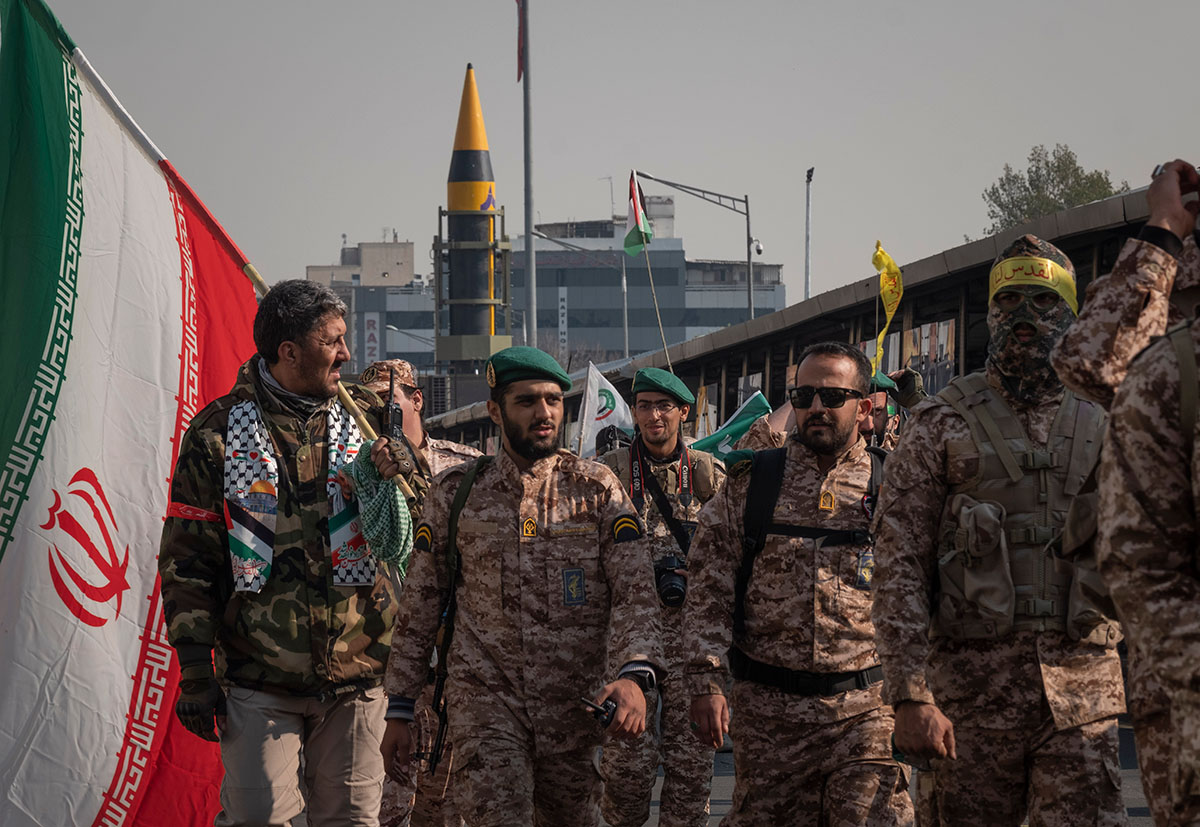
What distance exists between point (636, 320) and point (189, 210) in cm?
A: 13260

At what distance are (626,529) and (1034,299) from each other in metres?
1.50

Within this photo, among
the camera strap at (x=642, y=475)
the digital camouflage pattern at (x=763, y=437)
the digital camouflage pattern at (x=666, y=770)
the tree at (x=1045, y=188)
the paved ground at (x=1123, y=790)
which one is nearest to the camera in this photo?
the digital camouflage pattern at (x=666, y=770)

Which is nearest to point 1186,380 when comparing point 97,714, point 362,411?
point 362,411

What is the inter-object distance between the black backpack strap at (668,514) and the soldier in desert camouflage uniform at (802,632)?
81.0 inches

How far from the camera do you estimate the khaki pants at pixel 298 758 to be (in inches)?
205

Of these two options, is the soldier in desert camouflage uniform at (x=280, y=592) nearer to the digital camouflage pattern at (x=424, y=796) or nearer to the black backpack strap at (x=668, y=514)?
the digital camouflage pattern at (x=424, y=796)

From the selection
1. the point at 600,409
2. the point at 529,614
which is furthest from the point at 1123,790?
the point at 600,409

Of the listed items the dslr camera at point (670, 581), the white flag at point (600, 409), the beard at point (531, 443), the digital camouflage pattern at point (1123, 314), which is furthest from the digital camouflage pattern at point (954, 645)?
the white flag at point (600, 409)

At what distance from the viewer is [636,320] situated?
5487 inches

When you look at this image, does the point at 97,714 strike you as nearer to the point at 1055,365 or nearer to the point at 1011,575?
the point at 1011,575

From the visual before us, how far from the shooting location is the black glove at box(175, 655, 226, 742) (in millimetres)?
5105

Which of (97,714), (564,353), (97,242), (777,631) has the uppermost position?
(564,353)

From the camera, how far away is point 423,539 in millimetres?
5387

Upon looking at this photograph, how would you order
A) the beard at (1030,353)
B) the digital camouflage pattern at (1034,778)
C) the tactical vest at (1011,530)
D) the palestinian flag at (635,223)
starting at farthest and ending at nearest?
the palestinian flag at (635,223), the beard at (1030,353), the tactical vest at (1011,530), the digital camouflage pattern at (1034,778)
